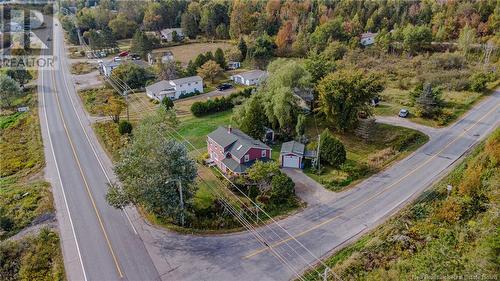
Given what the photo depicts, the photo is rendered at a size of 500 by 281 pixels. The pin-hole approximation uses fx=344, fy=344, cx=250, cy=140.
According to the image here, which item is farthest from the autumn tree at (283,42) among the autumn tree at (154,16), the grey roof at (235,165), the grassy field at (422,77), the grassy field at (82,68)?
the grey roof at (235,165)

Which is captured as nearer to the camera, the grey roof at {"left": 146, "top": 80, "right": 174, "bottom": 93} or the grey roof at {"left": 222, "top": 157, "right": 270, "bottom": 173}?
the grey roof at {"left": 222, "top": 157, "right": 270, "bottom": 173}

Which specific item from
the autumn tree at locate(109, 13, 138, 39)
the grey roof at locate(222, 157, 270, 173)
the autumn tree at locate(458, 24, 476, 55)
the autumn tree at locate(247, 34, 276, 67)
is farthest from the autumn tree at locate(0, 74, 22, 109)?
the autumn tree at locate(458, 24, 476, 55)

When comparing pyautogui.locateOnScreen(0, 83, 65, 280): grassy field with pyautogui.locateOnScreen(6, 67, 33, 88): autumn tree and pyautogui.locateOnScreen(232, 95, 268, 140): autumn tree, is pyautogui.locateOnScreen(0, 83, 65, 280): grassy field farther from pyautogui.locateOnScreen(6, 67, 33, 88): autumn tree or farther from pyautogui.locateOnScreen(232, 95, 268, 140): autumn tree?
pyautogui.locateOnScreen(232, 95, 268, 140): autumn tree

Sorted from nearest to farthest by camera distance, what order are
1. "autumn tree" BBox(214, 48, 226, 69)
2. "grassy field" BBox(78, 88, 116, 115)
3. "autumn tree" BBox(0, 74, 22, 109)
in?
"grassy field" BBox(78, 88, 116, 115) < "autumn tree" BBox(0, 74, 22, 109) < "autumn tree" BBox(214, 48, 226, 69)

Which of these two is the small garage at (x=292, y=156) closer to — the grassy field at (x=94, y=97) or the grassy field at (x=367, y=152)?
the grassy field at (x=367, y=152)

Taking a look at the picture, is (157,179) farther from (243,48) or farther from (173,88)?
(243,48)

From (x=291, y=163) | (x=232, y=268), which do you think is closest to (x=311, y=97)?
(x=291, y=163)
